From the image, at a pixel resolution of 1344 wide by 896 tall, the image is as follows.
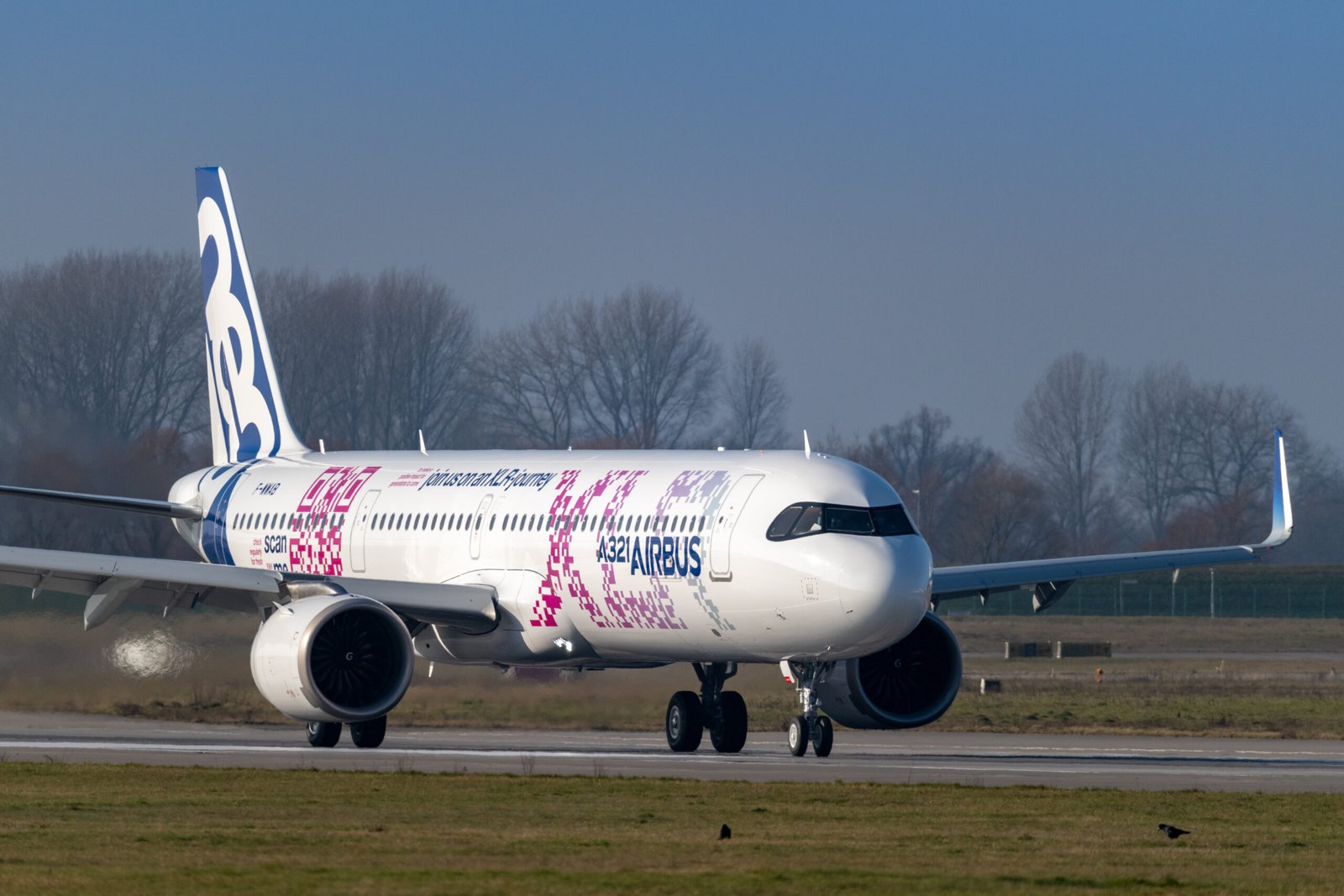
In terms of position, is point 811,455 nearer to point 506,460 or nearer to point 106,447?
point 506,460

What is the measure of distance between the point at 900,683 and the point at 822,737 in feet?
9.52

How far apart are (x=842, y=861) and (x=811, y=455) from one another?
12.7 m

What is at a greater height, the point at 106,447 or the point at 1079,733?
the point at 106,447

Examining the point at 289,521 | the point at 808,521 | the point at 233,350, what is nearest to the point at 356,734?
the point at 289,521

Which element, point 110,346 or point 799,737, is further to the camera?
point 110,346

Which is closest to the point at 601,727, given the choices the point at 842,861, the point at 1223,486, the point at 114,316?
the point at 842,861

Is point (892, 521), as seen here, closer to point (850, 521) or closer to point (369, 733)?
point (850, 521)

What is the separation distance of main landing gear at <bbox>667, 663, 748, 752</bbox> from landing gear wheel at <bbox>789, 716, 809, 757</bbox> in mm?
2118

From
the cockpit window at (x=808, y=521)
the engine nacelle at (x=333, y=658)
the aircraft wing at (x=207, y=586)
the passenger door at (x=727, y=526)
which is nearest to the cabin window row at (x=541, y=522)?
the passenger door at (x=727, y=526)

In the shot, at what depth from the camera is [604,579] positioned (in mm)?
29984

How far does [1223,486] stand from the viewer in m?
134

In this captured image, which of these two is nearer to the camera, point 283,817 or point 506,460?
point 283,817

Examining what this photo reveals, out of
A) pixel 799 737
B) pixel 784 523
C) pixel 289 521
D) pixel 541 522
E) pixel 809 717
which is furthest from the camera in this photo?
pixel 289 521

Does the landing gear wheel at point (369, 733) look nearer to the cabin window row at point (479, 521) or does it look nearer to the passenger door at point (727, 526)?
the cabin window row at point (479, 521)
